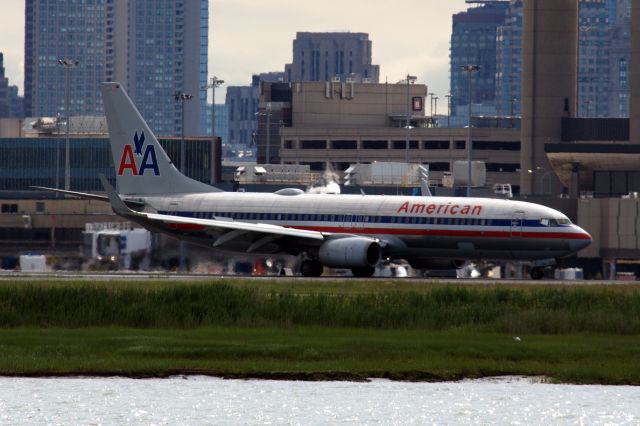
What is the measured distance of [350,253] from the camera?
83125mm

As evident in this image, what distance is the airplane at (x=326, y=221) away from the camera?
81.6 meters

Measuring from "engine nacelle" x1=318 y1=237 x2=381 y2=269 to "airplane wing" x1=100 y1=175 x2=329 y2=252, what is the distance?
49.9 inches

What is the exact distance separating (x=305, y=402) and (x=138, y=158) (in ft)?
164

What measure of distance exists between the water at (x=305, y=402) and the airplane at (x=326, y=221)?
3310 cm

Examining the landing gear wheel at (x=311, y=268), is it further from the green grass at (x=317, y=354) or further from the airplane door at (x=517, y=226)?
the green grass at (x=317, y=354)

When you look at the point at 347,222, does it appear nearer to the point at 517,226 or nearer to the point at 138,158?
the point at 517,226

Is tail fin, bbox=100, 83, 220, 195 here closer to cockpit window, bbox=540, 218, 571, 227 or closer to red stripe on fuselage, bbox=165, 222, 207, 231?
red stripe on fuselage, bbox=165, 222, 207, 231

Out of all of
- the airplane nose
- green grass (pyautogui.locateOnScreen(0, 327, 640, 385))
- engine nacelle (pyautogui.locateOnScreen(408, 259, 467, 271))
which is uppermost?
the airplane nose

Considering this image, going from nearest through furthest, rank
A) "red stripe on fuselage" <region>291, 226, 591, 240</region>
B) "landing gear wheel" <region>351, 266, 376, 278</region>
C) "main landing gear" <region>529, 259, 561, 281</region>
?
"red stripe on fuselage" <region>291, 226, 591, 240</region> < "main landing gear" <region>529, 259, 561, 281</region> < "landing gear wheel" <region>351, 266, 376, 278</region>

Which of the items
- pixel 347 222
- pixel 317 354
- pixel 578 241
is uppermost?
pixel 347 222

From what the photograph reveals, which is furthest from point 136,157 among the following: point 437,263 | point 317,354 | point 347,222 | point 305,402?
point 305,402

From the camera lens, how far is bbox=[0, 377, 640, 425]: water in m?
42.4

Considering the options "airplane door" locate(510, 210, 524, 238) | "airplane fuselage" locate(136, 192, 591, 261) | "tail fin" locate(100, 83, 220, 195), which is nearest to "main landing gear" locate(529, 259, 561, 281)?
"airplane fuselage" locate(136, 192, 591, 261)

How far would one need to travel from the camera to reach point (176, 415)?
42.8 m
